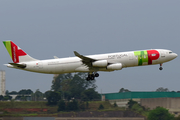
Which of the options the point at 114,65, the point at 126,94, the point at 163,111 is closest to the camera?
the point at 114,65

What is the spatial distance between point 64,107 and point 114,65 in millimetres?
42263

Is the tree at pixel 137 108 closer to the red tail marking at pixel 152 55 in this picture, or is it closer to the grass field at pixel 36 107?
the grass field at pixel 36 107

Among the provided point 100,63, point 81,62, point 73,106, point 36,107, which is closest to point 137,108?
point 73,106

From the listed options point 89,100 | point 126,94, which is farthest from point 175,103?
point 89,100

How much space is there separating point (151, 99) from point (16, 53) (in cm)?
4871

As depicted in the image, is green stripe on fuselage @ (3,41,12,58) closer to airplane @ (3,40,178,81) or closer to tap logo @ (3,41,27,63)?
tap logo @ (3,41,27,63)

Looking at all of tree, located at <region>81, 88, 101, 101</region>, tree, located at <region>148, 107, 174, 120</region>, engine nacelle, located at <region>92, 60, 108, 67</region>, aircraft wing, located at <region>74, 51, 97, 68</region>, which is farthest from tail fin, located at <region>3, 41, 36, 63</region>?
tree, located at <region>81, 88, 101, 101</region>

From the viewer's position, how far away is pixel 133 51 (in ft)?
191

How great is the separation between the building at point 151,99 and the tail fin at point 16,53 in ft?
144

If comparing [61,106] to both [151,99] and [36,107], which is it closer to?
[36,107]

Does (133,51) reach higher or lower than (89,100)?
higher

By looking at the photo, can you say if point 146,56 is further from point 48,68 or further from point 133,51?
point 48,68

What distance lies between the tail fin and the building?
43909 millimetres

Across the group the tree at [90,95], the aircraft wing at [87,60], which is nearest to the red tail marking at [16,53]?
the aircraft wing at [87,60]
